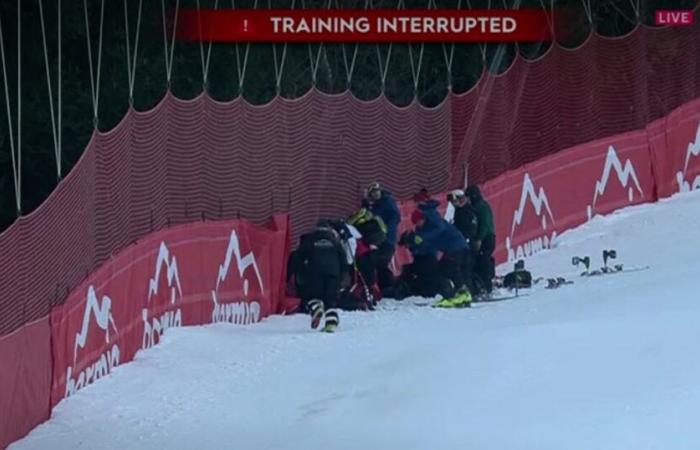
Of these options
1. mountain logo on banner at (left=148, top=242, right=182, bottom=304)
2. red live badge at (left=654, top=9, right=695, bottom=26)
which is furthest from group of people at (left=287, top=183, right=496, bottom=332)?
red live badge at (left=654, top=9, right=695, bottom=26)

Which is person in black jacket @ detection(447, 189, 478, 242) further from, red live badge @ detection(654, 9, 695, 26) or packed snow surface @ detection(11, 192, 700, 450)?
red live badge @ detection(654, 9, 695, 26)

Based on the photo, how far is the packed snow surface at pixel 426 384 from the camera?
527 inches

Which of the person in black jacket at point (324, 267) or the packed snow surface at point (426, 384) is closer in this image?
the packed snow surface at point (426, 384)

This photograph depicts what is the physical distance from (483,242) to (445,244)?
95 cm

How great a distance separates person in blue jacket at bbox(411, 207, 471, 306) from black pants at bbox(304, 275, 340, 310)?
2126mm

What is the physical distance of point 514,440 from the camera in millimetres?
13070

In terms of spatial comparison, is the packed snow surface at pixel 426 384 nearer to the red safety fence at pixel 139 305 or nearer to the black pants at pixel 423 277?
the red safety fence at pixel 139 305

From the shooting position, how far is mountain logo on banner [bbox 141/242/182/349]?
736 inches

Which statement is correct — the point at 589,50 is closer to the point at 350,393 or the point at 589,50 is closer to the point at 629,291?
the point at 629,291

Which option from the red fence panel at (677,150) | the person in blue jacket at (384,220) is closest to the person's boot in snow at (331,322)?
the person in blue jacket at (384,220)

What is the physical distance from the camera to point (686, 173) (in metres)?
29.5

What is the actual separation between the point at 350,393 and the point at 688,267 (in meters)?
7.75

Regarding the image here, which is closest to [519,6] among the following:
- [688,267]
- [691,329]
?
[688,267]

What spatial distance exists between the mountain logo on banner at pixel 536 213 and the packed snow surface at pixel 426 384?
6.08 m
